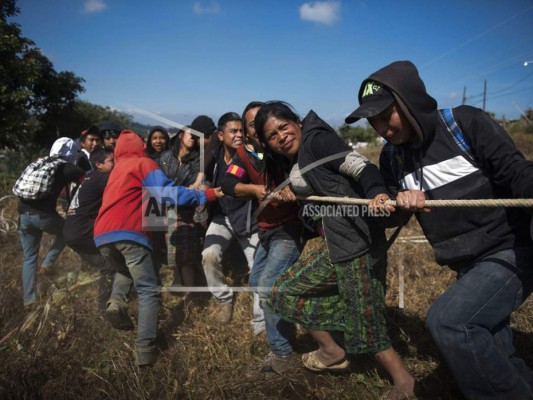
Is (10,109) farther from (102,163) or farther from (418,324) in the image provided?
(418,324)

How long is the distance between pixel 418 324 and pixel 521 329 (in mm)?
752

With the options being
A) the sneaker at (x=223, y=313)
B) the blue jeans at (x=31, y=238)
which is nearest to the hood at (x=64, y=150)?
the blue jeans at (x=31, y=238)

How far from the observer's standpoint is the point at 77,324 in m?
3.77

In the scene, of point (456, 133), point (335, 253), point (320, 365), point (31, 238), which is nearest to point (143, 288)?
point (320, 365)

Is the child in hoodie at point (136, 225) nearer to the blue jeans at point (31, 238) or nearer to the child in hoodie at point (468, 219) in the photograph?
the blue jeans at point (31, 238)

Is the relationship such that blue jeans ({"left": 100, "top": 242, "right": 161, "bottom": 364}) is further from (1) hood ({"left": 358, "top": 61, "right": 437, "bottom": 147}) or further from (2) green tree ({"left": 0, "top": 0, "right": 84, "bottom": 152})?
(2) green tree ({"left": 0, "top": 0, "right": 84, "bottom": 152})

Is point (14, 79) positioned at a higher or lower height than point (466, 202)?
higher

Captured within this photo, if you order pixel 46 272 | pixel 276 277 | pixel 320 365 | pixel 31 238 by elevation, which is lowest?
pixel 320 365

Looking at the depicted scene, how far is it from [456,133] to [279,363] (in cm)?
202

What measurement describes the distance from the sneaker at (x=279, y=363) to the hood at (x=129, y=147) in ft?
6.65

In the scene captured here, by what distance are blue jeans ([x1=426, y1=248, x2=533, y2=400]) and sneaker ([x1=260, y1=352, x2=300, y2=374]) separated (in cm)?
130

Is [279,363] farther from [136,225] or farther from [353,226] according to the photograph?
[136,225]

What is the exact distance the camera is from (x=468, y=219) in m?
1.90

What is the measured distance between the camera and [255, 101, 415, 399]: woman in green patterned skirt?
2.19 metres
